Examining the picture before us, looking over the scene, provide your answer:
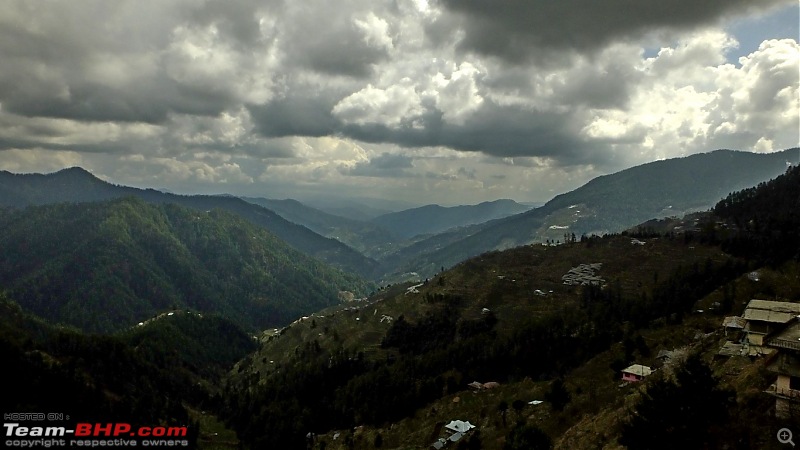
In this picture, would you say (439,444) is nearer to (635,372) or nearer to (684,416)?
(635,372)

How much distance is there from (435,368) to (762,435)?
160 metres

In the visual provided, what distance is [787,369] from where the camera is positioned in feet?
112

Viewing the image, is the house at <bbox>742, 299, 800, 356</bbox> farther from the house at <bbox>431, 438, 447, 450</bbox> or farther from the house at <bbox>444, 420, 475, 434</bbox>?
the house at <bbox>431, 438, 447, 450</bbox>

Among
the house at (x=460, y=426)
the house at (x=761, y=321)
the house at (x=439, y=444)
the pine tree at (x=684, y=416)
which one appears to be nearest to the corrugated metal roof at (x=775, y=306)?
the house at (x=761, y=321)

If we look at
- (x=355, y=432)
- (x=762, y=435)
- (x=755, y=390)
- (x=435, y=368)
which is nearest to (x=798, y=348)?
(x=762, y=435)

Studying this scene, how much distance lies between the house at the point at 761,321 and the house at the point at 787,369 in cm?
3334

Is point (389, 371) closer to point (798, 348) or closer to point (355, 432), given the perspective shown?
point (355, 432)

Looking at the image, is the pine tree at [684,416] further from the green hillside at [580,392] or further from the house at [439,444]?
the house at [439,444]

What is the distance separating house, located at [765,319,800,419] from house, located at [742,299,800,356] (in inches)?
1313

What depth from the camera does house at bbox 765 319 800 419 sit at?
33.5m

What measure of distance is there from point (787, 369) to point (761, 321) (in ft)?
121

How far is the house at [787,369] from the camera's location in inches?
1319

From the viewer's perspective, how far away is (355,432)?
5207 inches

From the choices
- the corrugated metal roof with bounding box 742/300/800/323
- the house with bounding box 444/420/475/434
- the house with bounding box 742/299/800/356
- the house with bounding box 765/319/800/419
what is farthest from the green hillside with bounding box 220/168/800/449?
the corrugated metal roof with bounding box 742/300/800/323
